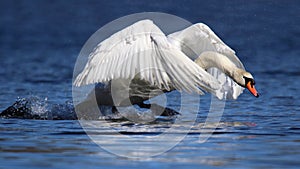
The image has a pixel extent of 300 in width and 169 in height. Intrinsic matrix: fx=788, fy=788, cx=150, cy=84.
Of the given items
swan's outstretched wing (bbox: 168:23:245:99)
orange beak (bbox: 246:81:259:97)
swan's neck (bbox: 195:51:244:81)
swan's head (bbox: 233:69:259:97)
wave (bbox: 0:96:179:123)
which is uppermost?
swan's outstretched wing (bbox: 168:23:245:99)

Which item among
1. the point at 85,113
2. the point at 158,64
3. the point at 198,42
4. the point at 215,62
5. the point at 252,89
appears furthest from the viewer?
the point at 85,113

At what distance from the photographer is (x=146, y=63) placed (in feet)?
29.8

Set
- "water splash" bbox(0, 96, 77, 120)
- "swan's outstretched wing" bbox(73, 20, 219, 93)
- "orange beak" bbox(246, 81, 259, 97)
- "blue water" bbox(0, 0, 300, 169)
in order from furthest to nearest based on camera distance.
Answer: "water splash" bbox(0, 96, 77, 120)
"orange beak" bbox(246, 81, 259, 97)
"swan's outstretched wing" bbox(73, 20, 219, 93)
"blue water" bbox(0, 0, 300, 169)

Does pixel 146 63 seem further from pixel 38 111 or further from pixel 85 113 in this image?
pixel 38 111

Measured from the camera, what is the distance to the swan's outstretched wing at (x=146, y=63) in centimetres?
874

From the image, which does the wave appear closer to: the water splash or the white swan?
the water splash

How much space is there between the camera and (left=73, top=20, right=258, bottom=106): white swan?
8.81m

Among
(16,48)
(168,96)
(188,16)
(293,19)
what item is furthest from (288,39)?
Result: (168,96)

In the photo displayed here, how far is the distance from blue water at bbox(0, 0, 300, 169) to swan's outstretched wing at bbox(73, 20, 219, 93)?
28.0 inches

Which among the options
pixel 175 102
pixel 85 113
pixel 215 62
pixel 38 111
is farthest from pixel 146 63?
pixel 175 102

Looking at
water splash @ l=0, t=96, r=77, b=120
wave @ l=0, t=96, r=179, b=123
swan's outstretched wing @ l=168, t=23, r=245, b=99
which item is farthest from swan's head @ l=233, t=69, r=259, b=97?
water splash @ l=0, t=96, r=77, b=120

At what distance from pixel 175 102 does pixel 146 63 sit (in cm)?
417

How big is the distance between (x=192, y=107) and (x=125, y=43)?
9.90 ft

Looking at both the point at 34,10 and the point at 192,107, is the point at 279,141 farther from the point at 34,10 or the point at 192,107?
the point at 34,10
